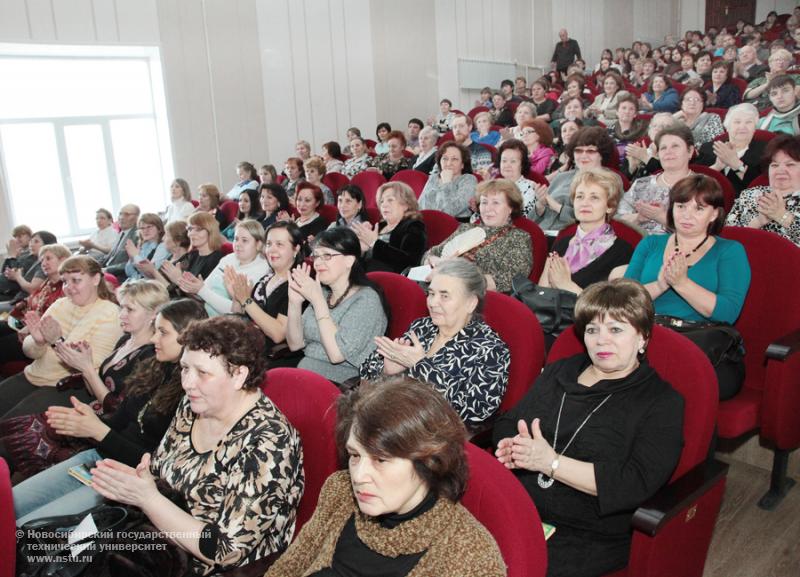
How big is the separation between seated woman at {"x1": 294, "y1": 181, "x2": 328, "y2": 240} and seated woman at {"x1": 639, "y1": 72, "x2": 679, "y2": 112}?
4.10 m

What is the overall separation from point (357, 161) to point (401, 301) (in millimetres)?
4634

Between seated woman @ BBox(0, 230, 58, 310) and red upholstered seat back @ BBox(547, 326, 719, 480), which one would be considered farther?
seated woman @ BBox(0, 230, 58, 310)

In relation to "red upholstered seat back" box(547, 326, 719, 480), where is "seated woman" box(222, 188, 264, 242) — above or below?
above

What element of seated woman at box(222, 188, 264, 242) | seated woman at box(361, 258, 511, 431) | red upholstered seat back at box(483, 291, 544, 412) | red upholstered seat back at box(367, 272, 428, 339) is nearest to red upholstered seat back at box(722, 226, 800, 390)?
red upholstered seat back at box(483, 291, 544, 412)

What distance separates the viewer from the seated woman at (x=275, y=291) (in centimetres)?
300

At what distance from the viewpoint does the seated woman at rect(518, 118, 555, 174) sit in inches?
204

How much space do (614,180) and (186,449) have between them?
214 centimetres

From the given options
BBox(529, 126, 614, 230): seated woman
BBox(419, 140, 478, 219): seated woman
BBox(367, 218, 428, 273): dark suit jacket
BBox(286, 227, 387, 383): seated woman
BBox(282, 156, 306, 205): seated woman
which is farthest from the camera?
BBox(282, 156, 306, 205): seated woman

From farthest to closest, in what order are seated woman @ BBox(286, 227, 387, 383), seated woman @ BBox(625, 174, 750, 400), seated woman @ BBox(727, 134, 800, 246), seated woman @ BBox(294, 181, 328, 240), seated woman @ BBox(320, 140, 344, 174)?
seated woman @ BBox(320, 140, 344, 174)
seated woman @ BBox(294, 181, 328, 240)
seated woman @ BBox(727, 134, 800, 246)
seated woman @ BBox(286, 227, 387, 383)
seated woman @ BBox(625, 174, 750, 400)

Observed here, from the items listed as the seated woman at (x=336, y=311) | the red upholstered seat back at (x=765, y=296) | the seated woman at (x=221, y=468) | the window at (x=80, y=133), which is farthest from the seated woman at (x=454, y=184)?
the window at (x=80, y=133)

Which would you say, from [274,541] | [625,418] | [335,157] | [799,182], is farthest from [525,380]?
[335,157]

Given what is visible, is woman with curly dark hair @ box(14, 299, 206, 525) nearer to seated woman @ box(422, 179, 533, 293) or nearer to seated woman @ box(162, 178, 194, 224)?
seated woman @ box(422, 179, 533, 293)

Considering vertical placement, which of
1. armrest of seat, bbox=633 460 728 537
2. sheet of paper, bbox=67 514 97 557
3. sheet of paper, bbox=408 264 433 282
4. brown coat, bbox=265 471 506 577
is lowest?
sheet of paper, bbox=67 514 97 557

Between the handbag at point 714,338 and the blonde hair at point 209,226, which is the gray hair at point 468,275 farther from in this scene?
the blonde hair at point 209,226
